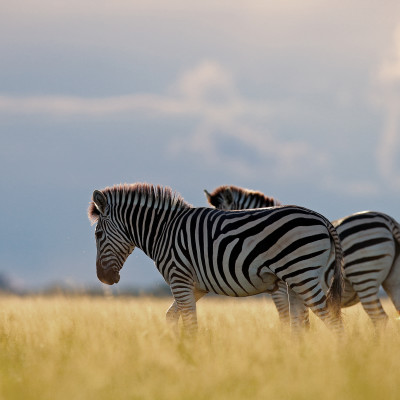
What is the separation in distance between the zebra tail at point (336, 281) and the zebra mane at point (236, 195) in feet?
11.0

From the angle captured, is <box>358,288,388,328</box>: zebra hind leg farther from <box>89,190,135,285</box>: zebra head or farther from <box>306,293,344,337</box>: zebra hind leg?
<box>89,190,135,285</box>: zebra head

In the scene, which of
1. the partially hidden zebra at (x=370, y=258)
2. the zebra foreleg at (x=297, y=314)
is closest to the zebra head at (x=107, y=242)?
the zebra foreleg at (x=297, y=314)

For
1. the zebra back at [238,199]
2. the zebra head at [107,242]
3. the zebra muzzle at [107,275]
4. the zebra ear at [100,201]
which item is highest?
the zebra back at [238,199]

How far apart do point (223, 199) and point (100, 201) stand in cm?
293

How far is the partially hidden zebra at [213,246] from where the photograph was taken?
8828mm

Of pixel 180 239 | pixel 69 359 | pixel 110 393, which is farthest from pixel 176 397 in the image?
pixel 180 239

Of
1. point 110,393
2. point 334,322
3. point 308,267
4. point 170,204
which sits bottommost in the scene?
point 110,393

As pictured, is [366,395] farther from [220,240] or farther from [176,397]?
[220,240]

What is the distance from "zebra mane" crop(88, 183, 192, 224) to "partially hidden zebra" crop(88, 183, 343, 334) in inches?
0.7

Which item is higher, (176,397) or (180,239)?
(180,239)

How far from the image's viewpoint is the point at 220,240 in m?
9.56

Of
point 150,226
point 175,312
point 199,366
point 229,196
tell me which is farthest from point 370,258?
point 199,366

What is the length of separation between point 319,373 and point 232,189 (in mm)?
6876

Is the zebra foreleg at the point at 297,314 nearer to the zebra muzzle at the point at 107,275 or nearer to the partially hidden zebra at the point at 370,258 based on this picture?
the partially hidden zebra at the point at 370,258
